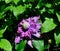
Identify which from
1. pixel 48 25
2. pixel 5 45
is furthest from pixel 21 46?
pixel 48 25

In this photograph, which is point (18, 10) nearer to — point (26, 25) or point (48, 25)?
point (26, 25)

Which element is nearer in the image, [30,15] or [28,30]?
[28,30]

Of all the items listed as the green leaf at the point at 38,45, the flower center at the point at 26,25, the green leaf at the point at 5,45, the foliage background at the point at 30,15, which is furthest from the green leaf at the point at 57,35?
the green leaf at the point at 5,45

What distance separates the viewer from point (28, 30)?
6.27 feet

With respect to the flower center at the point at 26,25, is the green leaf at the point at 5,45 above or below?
below

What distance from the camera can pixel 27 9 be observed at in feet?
6.65

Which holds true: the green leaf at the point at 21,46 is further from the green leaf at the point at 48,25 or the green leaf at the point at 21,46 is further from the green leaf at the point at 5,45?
the green leaf at the point at 48,25

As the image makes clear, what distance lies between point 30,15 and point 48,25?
0.74 feet

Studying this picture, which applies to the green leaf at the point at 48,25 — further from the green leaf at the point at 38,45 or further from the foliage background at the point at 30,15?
the green leaf at the point at 38,45

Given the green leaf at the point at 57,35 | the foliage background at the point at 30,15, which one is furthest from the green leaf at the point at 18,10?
the green leaf at the point at 57,35

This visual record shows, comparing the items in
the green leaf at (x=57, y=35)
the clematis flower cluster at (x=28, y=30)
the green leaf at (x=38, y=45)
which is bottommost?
the green leaf at (x=38, y=45)

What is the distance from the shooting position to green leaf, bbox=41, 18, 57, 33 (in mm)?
1863

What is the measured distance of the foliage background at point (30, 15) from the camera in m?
1.91

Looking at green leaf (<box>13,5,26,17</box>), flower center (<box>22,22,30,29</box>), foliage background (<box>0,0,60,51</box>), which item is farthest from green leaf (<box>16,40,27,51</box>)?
green leaf (<box>13,5,26,17</box>)
